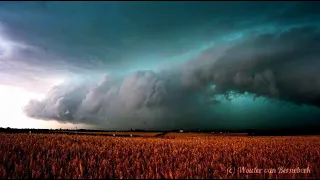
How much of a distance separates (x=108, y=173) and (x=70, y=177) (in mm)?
1123

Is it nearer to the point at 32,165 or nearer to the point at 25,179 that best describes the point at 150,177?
the point at 25,179

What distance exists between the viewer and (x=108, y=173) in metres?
8.95

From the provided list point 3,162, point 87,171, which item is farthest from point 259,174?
point 3,162

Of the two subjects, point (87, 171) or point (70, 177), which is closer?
point (70, 177)

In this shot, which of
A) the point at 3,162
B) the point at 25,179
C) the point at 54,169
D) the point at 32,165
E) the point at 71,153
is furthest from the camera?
the point at 71,153

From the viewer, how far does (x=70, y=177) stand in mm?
8484

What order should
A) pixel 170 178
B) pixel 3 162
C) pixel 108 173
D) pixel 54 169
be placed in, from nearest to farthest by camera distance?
pixel 170 178 → pixel 108 173 → pixel 54 169 → pixel 3 162

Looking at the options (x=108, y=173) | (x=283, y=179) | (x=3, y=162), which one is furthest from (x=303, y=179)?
(x=3, y=162)

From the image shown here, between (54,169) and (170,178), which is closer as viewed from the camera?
(170,178)

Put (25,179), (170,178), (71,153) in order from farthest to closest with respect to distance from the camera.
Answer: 1. (71,153)
2. (25,179)
3. (170,178)

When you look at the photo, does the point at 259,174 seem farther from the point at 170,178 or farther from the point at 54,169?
the point at 54,169

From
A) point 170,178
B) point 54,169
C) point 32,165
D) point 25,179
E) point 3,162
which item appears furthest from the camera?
point 3,162

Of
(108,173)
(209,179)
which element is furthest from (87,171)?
(209,179)

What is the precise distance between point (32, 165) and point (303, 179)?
8.66 m
